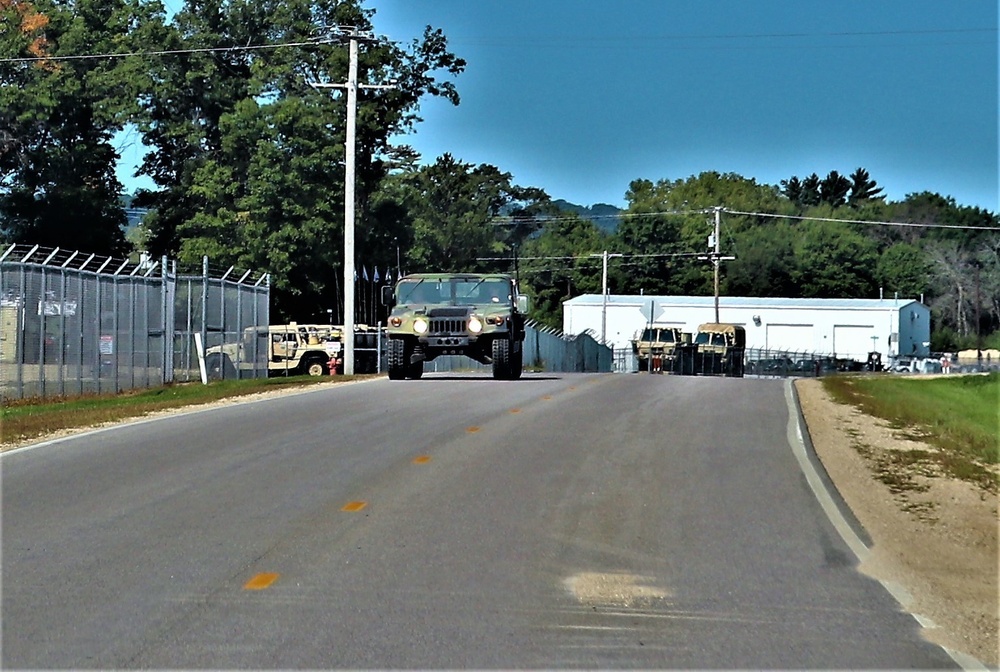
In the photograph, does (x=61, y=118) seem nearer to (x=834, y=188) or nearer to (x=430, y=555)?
(x=430, y=555)

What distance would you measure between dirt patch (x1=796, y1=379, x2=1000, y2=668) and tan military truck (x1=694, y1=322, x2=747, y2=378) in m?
41.8

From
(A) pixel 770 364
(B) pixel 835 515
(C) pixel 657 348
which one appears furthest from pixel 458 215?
(B) pixel 835 515

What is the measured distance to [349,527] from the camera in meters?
11.2

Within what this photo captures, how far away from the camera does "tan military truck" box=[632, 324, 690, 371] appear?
63375mm

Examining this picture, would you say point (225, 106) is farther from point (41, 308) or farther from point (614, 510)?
point (614, 510)

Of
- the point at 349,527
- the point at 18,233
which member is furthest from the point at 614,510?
the point at 18,233

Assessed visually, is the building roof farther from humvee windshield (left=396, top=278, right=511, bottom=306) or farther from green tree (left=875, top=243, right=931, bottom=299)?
humvee windshield (left=396, top=278, right=511, bottom=306)

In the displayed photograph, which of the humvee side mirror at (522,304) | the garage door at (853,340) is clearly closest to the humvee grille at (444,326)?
the humvee side mirror at (522,304)

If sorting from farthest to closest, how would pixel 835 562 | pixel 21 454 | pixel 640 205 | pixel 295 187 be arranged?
1. pixel 640 205
2. pixel 295 187
3. pixel 21 454
4. pixel 835 562

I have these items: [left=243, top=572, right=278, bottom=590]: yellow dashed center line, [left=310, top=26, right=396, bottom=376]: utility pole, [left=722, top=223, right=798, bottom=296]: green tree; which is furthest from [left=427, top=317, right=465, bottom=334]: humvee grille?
[left=722, top=223, right=798, bottom=296]: green tree

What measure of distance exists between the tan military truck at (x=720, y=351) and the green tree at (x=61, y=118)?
26.9 meters

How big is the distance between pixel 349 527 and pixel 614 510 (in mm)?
2407

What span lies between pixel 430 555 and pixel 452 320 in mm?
20445

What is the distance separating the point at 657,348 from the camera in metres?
63.8
